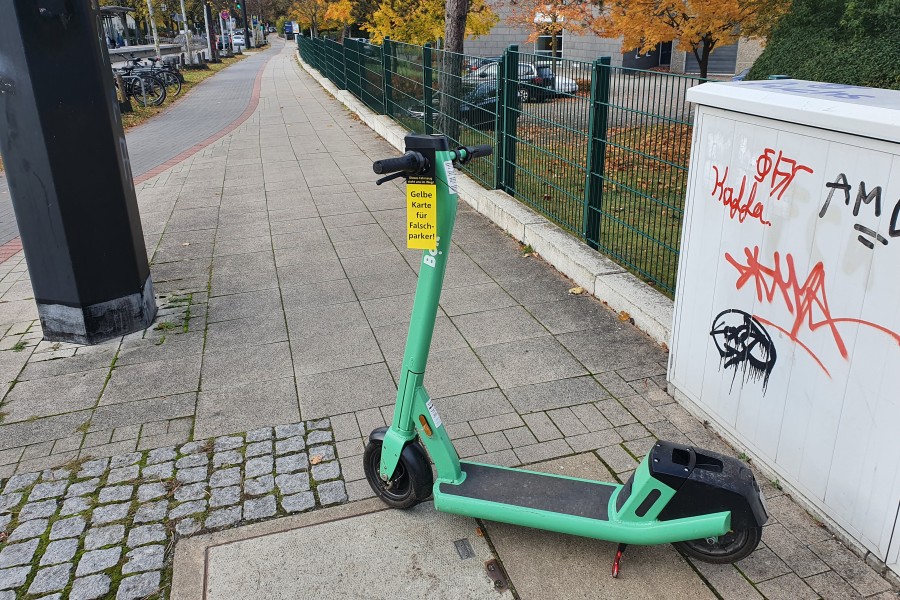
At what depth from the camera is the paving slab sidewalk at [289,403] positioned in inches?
116

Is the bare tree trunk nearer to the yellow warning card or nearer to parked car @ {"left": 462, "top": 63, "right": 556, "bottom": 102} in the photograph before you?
parked car @ {"left": 462, "top": 63, "right": 556, "bottom": 102}

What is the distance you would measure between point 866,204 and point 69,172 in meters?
4.56

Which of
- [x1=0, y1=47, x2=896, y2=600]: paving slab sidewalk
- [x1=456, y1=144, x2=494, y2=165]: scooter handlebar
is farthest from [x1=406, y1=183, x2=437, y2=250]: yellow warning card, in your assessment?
[x1=0, y1=47, x2=896, y2=600]: paving slab sidewalk

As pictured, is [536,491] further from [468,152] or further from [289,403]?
[289,403]

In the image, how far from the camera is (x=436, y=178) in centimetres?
264

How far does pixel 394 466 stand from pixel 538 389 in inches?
54.0

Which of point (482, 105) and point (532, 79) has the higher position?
point (532, 79)

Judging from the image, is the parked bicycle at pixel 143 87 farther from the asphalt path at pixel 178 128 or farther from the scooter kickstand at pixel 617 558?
the scooter kickstand at pixel 617 558

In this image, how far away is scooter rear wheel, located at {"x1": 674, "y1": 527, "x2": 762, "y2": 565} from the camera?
2.65 m

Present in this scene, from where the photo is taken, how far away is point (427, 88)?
10.1 meters

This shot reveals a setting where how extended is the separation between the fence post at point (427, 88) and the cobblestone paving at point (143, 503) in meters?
7.21

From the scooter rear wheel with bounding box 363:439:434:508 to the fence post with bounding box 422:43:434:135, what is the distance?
770 centimetres

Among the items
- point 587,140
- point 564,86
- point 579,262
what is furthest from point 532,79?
point 579,262

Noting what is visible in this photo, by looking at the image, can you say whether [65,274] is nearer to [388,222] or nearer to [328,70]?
[388,222]
